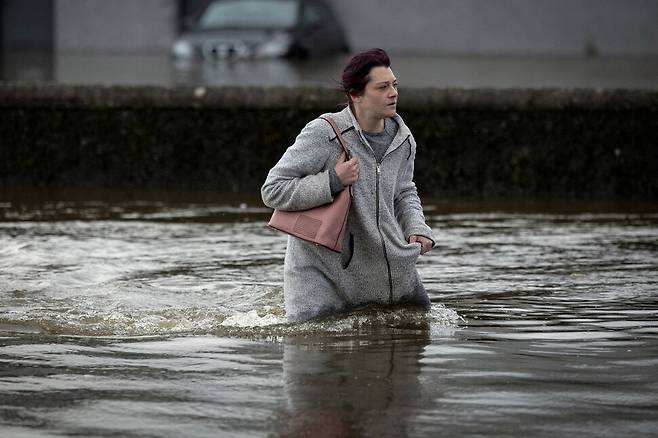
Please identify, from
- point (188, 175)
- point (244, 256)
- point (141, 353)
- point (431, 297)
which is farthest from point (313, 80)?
point (141, 353)

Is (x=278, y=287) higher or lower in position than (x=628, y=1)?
lower

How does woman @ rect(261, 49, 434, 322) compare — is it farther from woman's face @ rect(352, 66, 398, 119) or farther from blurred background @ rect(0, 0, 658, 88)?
blurred background @ rect(0, 0, 658, 88)

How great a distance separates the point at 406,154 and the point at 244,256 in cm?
264

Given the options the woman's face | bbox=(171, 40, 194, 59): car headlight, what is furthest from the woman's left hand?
bbox=(171, 40, 194, 59): car headlight

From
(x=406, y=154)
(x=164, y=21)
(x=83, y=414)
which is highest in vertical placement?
(x=164, y=21)

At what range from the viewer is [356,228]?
6512 mm

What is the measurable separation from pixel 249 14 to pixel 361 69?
19.1 meters

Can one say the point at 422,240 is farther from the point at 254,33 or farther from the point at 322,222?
the point at 254,33

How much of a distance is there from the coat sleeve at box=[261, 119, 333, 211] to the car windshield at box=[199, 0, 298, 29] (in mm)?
18472

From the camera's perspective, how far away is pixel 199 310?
24.1 ft

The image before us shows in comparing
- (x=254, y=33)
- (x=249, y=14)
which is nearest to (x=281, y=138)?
(x=254, y=33)

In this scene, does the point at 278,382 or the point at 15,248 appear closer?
the point at 278,382

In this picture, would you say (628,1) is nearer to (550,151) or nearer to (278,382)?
(550,151)

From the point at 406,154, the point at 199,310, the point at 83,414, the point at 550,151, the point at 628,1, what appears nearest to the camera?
the point at 83,414
